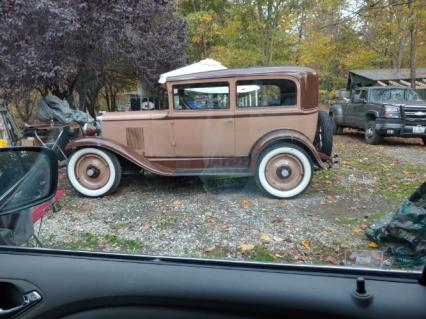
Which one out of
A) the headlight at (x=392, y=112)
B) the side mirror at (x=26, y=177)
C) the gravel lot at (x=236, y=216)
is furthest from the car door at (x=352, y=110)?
the side mirror at (x=26, y=177)

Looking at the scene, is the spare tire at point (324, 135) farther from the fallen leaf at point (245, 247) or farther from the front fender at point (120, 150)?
the fallen leaf at point (245, 247)

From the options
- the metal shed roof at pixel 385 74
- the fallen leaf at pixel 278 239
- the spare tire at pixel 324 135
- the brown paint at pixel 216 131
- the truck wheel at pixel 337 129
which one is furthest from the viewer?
the metal shed roof at pixel 385 74

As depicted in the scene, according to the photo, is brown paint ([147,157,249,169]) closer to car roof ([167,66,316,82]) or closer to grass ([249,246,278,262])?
car roof ([167,66,316,82])

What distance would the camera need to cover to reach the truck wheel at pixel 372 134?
10.7 m

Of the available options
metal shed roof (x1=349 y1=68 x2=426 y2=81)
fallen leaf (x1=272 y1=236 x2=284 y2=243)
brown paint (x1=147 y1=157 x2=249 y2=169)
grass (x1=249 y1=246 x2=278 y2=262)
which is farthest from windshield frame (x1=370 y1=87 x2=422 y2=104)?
metal shed roof (x1=349 y1=68 x2=426 y2=81)

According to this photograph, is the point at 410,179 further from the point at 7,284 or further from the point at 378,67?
the point at 378,67

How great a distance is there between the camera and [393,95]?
11484 millimetres

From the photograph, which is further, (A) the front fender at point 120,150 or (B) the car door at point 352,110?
(B) the car door at point 352,110

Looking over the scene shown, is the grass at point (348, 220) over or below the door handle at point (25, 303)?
below

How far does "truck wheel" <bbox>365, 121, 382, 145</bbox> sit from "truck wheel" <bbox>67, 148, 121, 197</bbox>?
7.24 meters

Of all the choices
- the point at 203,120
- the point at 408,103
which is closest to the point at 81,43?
the point at 203,120

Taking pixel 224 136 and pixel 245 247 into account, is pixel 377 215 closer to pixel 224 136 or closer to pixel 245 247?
pixel 245 247

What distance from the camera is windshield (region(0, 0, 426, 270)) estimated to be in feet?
8.87

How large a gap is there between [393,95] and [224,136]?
7.48m
